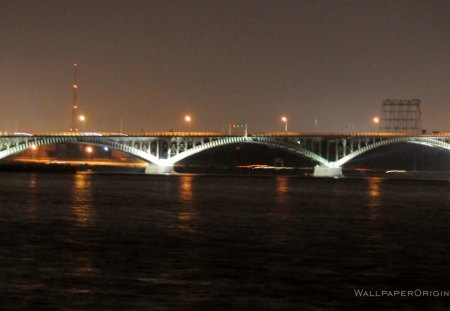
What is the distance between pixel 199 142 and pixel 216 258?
89861 mm

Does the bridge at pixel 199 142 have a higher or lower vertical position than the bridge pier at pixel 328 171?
higher

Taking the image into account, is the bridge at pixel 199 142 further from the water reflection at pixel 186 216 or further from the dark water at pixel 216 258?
the dark water at pixel 216 258

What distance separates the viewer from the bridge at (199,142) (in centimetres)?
11006

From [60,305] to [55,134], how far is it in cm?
9934

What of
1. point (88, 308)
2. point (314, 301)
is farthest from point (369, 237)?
point (88, 308)

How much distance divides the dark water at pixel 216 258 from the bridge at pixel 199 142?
2605 inches

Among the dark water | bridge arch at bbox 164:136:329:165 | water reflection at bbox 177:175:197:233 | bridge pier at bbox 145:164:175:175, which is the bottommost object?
the dark water

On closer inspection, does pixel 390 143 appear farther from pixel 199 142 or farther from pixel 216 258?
pixel 216 258

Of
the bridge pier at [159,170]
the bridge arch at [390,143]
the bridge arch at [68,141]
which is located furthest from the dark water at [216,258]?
the bridge arch at [390,143]

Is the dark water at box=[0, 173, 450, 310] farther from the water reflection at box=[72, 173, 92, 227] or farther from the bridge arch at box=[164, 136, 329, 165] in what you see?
the bridge arch at box=[164, 136, 329, 165]

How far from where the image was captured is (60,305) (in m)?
16.7

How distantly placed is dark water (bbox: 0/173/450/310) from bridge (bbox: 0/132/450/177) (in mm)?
66161

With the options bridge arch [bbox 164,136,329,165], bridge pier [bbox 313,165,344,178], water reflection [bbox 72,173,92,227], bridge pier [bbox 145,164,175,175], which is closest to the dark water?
water reflection [bbox 72,173,92,227]

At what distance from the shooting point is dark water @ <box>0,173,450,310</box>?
17.6m
